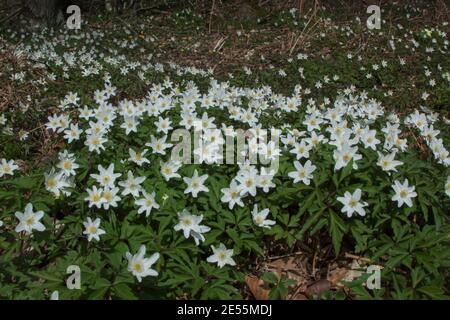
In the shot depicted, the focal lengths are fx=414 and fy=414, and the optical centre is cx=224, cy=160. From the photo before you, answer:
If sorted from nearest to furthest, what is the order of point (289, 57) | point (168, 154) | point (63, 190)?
1. point (63, 190)
2. point (168, 154)
3. point (289, 57)

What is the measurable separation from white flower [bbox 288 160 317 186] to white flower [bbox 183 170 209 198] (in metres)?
0.60

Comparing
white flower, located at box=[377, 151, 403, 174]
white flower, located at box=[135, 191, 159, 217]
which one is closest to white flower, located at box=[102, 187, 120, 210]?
white flower, located at box=[135, 191, 159, 217]

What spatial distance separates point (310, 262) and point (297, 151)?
2.72 ft

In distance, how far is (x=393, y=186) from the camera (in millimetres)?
2742

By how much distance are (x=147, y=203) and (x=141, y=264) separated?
1.76 feet

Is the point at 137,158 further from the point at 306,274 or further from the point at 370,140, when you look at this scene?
the point at 370,140

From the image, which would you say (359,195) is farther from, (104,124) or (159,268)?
(104,124)

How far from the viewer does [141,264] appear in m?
2.35

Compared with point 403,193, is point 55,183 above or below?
above

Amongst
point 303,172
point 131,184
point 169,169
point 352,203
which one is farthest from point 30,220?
point 352,203

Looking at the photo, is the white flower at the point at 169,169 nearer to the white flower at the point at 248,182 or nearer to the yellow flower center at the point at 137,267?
the white flower at the point at 248,182

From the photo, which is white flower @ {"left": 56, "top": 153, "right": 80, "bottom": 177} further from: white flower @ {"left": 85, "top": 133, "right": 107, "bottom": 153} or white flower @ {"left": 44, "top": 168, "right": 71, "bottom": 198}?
white flower @ {"left": 85, "top": 133, "right": 107, "bottom": 153}

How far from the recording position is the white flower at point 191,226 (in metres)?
2.63

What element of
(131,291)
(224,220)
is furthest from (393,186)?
(131,291)
